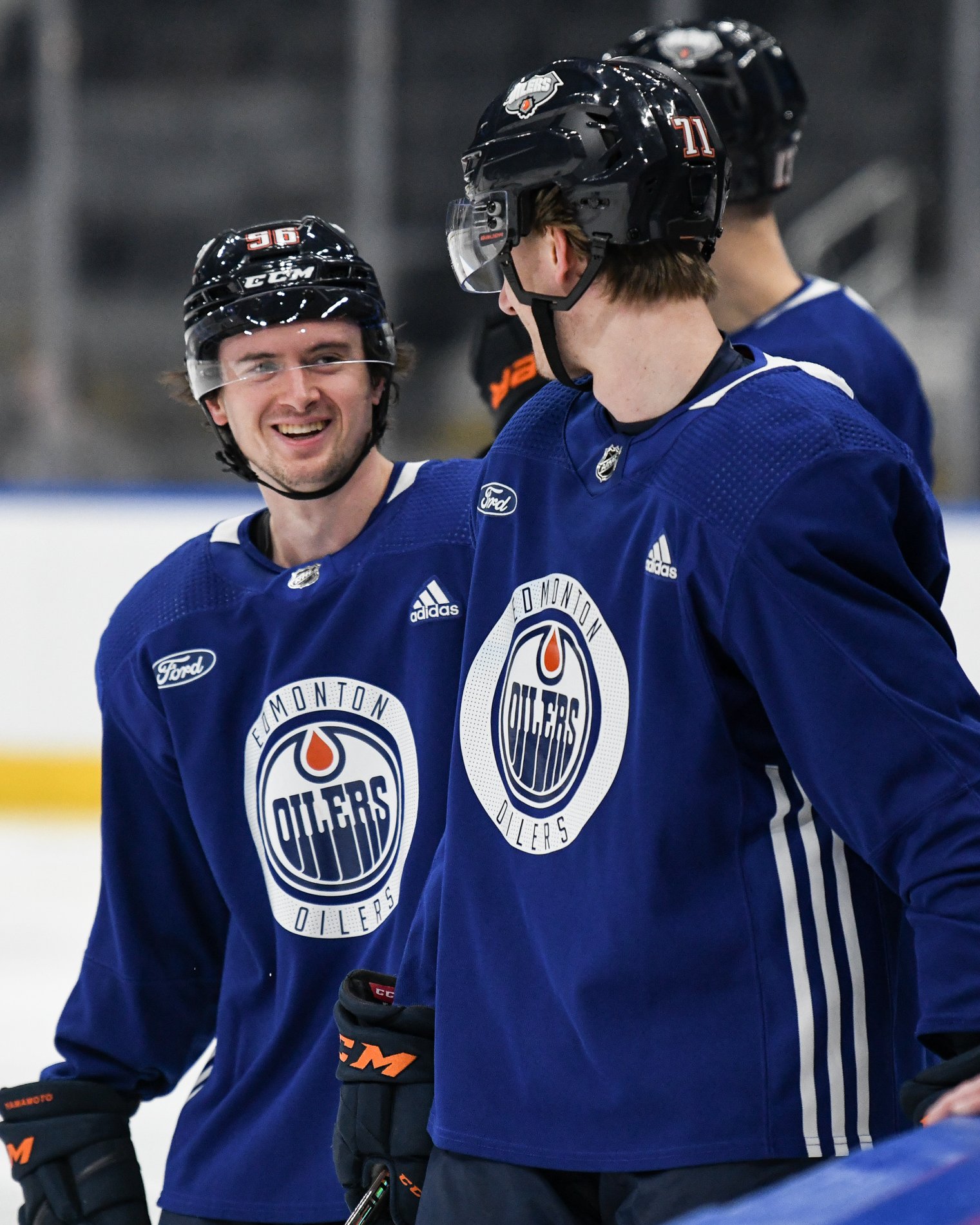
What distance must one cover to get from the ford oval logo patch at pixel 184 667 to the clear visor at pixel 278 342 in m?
0.30

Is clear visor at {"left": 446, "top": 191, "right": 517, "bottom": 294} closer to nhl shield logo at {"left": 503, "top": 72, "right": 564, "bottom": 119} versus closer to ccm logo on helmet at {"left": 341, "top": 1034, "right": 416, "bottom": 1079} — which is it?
nhl shield logo at {"left": 503, "top": 72, "right": 564, "bottom": 119}

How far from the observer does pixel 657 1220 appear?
121cm

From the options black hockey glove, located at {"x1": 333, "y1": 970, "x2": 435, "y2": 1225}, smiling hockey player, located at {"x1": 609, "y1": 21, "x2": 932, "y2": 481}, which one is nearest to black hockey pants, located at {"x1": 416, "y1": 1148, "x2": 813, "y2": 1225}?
black hockey glove, located at {"x1": 333, "y1": 970, "x2": 435, "y2": 1225}

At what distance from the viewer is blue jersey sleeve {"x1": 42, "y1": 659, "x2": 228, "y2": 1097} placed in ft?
6.20

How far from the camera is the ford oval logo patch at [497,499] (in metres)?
1.39

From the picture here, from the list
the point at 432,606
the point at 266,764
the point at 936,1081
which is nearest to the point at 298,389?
the point at 432,606

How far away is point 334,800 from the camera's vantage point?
69.7 inches

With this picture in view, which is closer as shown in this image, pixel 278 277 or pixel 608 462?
pixel 608 462

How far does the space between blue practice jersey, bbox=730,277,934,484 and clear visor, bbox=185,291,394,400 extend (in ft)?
1.55

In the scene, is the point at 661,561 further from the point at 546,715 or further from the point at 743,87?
the point at 743,87

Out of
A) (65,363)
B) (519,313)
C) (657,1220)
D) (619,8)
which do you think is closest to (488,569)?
(519,313)

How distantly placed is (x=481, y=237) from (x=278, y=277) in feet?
1.90

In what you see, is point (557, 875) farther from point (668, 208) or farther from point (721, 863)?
point (668, 208)

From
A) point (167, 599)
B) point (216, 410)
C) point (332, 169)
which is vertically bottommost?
point (167, 599)
